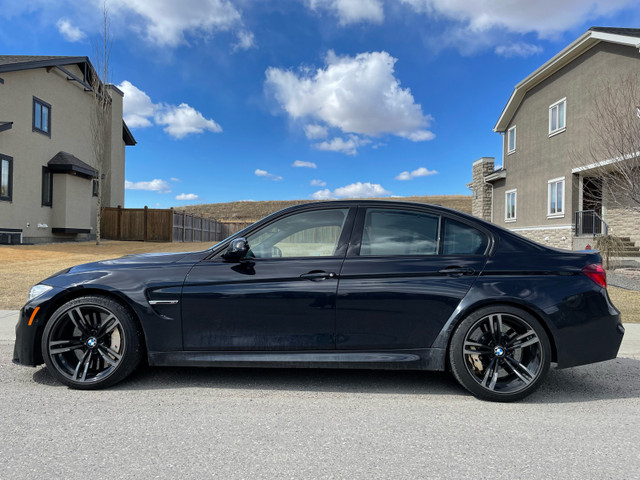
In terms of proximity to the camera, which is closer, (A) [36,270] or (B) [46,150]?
(A) [36,270]

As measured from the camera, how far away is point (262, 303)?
11.4ft

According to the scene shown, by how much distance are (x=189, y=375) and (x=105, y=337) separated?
81 centimetres

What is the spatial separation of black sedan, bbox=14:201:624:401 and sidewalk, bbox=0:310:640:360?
1821 mm

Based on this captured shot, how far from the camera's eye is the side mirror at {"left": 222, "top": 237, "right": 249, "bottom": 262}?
138 inches

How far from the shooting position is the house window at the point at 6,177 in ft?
55.1

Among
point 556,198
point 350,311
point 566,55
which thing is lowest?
point 350,311

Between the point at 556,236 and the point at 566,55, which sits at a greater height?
the point at 566,55

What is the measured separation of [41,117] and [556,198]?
22.2 meters

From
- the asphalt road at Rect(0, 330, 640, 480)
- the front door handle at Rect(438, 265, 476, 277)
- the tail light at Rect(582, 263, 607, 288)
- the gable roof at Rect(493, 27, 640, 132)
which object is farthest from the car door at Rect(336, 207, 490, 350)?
the gable roof at Rect(493, 27, 640, 132)

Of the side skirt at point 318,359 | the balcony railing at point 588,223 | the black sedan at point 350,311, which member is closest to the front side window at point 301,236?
the black sedan at point 350,311

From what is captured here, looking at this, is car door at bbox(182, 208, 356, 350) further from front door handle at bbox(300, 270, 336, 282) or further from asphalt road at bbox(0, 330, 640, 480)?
asphalt road at bbox(0, 330, 640, 480)

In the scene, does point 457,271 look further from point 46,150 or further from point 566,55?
point 46,150

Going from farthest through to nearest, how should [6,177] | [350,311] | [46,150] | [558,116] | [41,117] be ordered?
[46,150] → [41,117] → [558,116] → [6,177] → [350,311]

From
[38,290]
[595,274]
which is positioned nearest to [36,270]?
[38,290]
